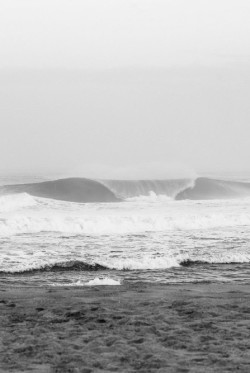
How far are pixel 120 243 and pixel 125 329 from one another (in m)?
9.55

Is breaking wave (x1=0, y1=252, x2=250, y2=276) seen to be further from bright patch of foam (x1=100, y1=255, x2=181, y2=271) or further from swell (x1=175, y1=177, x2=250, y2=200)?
swell (x1=175, y1=177, x2=250, y2=200)

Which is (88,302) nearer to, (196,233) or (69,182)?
(196,233)

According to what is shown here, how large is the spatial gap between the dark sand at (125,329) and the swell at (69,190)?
23897 mm

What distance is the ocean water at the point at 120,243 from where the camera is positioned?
11875 mm

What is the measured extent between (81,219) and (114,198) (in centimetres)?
→ 1435

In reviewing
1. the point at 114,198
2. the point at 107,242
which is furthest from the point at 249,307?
the point at 114,198

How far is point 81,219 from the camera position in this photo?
20.5 meters

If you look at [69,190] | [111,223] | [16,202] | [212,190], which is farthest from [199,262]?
[212,190]

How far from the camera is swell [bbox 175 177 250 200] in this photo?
3847cm

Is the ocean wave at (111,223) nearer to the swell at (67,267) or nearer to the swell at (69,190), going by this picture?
the swell at (67,267)

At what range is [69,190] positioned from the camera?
35.4 metres

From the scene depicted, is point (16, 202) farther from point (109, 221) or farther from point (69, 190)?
point (69, 190)

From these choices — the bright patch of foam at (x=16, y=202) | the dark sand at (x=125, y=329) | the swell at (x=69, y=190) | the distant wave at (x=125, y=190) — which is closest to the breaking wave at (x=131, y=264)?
the dark sand at (x=125, y=329)

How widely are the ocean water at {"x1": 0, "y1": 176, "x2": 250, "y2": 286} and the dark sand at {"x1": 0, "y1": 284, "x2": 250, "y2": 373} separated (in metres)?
1.67
